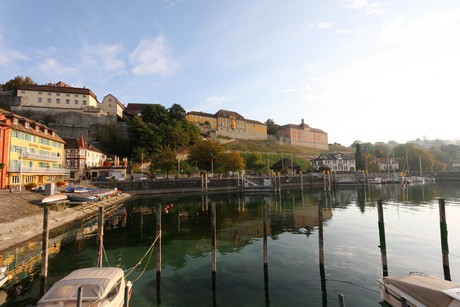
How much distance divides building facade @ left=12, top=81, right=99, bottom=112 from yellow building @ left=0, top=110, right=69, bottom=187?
36.1m

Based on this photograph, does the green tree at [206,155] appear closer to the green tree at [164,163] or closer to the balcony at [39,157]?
the green tree at [164,163]

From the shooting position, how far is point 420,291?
32.6ft

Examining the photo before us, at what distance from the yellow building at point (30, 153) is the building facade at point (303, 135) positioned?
5150 inches

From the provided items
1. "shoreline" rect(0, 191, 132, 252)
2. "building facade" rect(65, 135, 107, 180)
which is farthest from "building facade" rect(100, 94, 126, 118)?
"shoreline" rect(0, 191, 132, 252)

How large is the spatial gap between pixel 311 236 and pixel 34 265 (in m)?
22.9

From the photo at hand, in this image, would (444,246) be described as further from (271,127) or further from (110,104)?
(271,127)

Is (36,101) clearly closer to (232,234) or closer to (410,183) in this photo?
(232,234)

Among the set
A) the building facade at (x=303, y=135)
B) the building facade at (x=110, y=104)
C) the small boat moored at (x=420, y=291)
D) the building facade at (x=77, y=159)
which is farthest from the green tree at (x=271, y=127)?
the small boat moored at (x=420, y=291)

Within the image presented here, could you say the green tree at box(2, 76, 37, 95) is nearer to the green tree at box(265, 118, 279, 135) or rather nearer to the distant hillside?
the distant hillside

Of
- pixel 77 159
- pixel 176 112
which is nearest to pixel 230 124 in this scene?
pixel 176 112

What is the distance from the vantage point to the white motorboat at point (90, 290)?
30.5 ft

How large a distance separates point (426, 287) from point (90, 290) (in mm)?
13637

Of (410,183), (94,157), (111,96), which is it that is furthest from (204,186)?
(410,183)

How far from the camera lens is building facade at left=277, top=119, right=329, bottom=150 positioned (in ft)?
531
